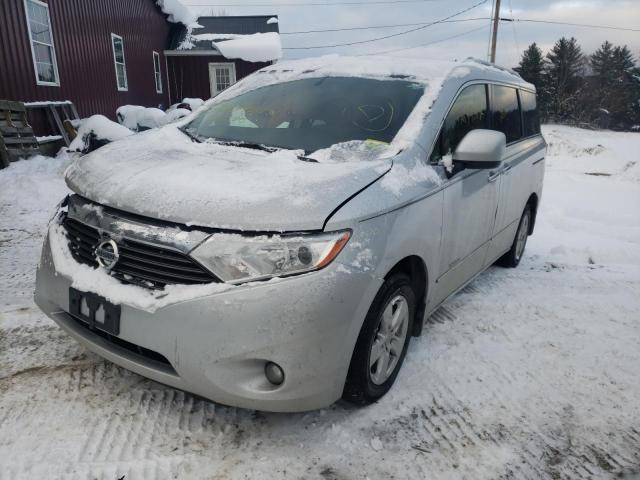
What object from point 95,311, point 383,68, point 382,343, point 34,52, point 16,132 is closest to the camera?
point 95,311

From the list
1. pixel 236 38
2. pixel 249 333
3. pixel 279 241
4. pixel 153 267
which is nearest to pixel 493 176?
pixel 279 241

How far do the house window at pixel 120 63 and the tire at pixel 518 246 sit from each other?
14.0m

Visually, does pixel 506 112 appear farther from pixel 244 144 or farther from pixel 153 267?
pixel 153 267

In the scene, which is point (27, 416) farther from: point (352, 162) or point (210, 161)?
point (352, 162)

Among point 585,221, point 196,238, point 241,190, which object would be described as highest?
point 241,190

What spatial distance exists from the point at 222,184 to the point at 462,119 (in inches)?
69.1

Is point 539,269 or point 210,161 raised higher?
point 210,161

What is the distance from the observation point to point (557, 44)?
176 feet

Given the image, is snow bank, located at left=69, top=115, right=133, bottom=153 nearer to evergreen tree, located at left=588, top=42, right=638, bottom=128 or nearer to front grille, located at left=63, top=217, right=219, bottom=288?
front grille, located at left=63, top=217, right=219, bottom=288

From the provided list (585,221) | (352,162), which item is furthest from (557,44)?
(352,162)

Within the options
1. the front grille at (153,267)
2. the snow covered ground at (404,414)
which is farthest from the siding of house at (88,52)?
the front grille at (153,267)

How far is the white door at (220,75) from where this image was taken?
21.0 metres

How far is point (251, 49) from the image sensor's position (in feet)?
67.6

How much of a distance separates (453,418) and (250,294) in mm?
1336
